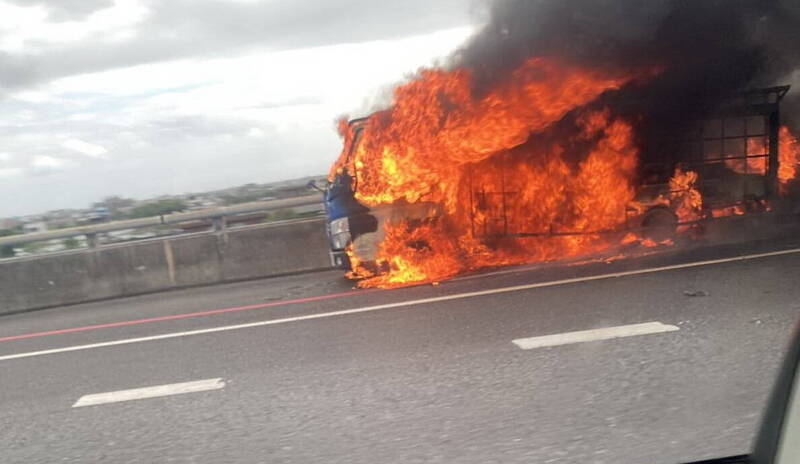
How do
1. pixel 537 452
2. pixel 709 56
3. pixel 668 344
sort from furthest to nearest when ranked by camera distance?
pixel 709 56
pixel 668 344
pixel 537 452

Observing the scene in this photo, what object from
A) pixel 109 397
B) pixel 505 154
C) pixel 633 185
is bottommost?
pixel 109 397

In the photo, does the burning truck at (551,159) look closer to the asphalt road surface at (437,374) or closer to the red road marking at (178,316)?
the red road marking at (178,316)

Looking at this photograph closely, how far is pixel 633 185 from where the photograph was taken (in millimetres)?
9742

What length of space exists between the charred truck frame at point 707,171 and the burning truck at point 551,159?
2 centimetres

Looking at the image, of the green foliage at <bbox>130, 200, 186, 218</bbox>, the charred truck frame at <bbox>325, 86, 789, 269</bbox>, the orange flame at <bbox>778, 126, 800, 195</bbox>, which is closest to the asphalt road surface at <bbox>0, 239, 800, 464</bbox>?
the charred truck frame at <bbox>325, 86, 789, 269</bbox>

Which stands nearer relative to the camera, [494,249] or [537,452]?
[537,452]

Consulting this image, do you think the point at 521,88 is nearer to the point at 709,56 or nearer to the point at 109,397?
the point at 709,56

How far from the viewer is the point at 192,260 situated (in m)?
11.3

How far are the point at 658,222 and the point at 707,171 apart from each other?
103 cm

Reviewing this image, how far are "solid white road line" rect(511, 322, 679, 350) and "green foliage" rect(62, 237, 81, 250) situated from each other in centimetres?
854

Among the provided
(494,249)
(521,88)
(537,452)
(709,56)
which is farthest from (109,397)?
(709,56)

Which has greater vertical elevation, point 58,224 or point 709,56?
point 709,56

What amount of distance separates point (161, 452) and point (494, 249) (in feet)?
21.0

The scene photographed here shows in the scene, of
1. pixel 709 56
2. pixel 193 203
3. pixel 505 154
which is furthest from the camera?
pixel 193 203
